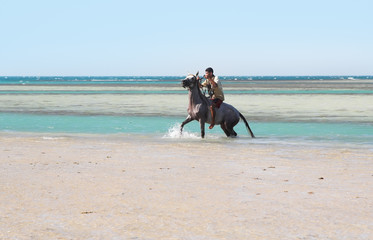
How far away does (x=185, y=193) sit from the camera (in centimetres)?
866

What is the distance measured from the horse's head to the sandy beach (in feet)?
12.1

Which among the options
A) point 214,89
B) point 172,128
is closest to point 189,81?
point 214,89

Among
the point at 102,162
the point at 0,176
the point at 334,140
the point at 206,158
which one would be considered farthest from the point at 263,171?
the point at 334,140

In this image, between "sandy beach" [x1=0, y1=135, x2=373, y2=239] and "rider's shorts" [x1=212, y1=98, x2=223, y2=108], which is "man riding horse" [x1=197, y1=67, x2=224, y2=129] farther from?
"sandy beach" [x1=0, y1=135, x2=373, y2=239]

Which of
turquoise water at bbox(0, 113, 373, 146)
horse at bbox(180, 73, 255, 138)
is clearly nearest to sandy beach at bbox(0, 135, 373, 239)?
horse at bbox(180, 73, 255, 138)

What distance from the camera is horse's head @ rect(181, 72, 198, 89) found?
17.8 meters

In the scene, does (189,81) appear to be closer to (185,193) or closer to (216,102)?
(216,102)

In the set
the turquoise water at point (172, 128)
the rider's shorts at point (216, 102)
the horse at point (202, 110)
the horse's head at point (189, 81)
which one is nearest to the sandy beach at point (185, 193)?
the horse at point (202, 110)

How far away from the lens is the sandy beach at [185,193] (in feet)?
21.4

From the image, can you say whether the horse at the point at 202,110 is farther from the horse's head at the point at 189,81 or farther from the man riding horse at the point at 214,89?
the man riding horse at the point at 214,89

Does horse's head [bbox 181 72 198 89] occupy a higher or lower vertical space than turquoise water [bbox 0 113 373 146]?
higher

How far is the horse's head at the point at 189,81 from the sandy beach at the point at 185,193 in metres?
3.69

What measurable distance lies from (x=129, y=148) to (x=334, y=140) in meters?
6.06

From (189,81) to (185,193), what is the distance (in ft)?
31.1
